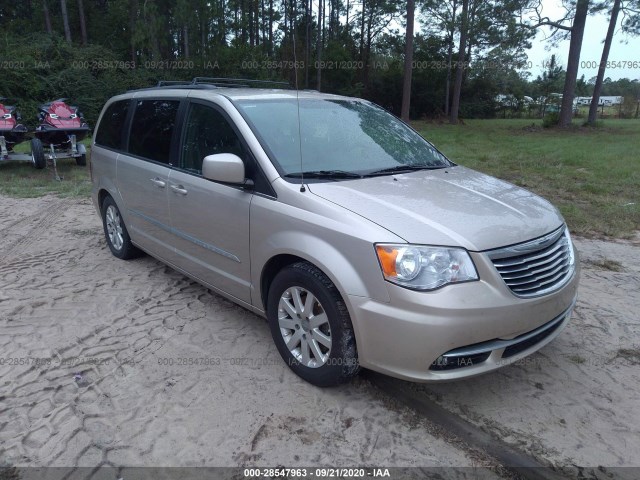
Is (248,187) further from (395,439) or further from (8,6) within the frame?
(8,6)

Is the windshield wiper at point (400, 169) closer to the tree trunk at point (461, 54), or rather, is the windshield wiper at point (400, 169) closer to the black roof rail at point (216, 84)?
the black roof rail at point (216, 84)

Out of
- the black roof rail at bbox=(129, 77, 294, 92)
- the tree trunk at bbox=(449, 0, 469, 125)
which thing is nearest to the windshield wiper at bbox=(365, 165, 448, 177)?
the black roof rail at bbox=(129, 77, 294, 92)

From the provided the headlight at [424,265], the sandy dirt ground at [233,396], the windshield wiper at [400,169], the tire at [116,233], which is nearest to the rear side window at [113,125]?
the tire at [116,233]

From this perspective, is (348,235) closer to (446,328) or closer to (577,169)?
(446,328)

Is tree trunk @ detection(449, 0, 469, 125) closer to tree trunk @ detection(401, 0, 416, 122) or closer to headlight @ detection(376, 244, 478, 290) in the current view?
tree trunk @ detection(401, 0, 416, 122)

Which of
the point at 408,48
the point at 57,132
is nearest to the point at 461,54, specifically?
the point at 408,48

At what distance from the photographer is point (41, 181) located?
33.7 feet

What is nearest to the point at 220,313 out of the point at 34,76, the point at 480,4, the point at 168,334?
the point at 168,334

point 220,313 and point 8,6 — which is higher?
point 8,6

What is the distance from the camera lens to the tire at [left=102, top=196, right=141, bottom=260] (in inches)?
206

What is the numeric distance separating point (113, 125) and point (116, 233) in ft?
3.75

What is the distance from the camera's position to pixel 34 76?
1870 centimetres

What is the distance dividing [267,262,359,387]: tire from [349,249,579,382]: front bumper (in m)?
0.11

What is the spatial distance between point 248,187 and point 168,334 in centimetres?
133
